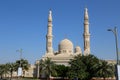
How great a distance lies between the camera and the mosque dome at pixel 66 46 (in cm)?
8309

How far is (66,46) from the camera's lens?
273 feet

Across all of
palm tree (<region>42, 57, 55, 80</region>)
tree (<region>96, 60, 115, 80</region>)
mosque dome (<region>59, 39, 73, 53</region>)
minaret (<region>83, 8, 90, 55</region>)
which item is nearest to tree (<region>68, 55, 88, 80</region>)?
tree (<region>96, 60, 115, 80</region>)

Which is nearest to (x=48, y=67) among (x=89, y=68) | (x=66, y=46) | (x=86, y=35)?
(x=89, y=68)

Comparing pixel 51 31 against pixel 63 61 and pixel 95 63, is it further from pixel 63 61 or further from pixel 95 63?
pixel 95 63

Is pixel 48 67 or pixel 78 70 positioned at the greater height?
pixel 48 67

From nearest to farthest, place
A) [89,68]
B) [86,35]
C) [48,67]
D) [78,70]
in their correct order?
[78,70], [89,68], [48,67], [86,35]

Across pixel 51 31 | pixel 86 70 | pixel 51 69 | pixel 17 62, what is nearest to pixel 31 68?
pixel 17 62

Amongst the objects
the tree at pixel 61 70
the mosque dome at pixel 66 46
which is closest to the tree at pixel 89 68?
the tree at pixel 61 70

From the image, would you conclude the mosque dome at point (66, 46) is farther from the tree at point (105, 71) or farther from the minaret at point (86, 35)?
the tree at point (105, 71)

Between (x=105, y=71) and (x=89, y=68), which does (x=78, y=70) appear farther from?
(x=105, y=71)

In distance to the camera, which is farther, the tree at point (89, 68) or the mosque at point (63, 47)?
the mosque at point (63, 47)

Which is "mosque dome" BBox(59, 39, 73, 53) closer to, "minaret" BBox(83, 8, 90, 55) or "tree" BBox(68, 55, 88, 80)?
"minaret" BBox(83, 8, 90, 55)

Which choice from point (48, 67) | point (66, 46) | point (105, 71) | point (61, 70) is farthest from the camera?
point (66, 46)

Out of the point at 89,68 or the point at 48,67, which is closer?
the point at 89,68
